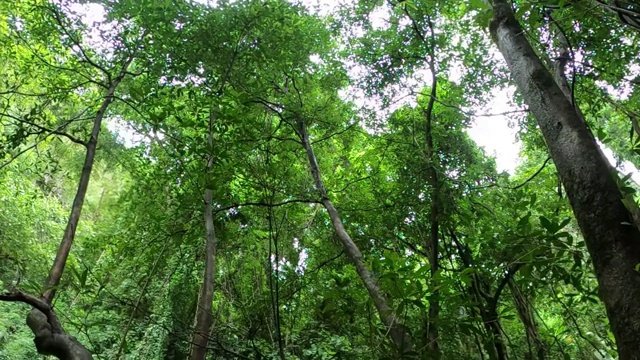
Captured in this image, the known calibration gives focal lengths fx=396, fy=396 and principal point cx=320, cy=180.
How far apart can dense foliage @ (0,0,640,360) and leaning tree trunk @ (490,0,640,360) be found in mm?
17

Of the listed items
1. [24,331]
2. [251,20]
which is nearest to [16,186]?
[24,331]

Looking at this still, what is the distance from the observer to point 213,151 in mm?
2203

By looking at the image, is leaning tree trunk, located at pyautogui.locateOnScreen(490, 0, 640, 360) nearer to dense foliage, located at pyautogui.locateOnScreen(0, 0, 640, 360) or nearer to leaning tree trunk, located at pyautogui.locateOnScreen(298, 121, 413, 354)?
dense foliage, located at pyautogui.locateOnScreen(0, 0, 640, 360)

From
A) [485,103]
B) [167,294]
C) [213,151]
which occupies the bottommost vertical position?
[213,151]

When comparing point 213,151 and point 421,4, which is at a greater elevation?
point 421,4

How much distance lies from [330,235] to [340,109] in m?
1.64

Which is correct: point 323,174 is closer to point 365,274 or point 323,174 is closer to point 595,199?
point 365,274

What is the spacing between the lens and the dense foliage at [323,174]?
2.17m

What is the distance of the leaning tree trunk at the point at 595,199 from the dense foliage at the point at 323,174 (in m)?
0.02

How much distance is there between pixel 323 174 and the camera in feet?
19.6

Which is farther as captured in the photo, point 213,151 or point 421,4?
point 421,4

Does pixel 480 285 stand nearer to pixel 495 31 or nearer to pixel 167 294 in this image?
pixel 495 31

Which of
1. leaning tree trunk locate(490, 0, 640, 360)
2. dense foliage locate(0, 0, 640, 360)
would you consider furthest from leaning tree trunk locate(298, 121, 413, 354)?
leaning tree trunk locate(490, 0, 640, 360)

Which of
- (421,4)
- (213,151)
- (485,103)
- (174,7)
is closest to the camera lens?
(213,151)
